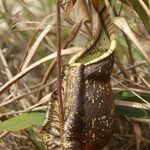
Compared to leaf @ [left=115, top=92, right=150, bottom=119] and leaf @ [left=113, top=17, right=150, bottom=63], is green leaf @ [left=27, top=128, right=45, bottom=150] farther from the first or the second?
leaf @ [left=113, top=17, right=150, bottom=63]

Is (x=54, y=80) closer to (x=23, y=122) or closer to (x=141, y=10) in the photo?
(x=23, y=122)

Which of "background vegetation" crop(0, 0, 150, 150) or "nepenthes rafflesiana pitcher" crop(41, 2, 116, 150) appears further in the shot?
"background vegetation" crop(0, 0, 150, 150)

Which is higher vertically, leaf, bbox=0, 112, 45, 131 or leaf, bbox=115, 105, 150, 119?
leaf, bbox=0, 112, 45, 131

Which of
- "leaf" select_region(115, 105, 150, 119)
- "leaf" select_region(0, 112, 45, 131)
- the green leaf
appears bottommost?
the green leaf

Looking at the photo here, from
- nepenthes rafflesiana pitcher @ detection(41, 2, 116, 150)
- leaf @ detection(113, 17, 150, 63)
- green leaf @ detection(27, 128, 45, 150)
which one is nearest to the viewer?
nepenthes rafflesiana pitcher @ detection(41, 2, 116, 150)

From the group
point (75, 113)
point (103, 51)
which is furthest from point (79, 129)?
point (103, 51)

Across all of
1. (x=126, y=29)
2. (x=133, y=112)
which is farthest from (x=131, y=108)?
(x=126, y=29)

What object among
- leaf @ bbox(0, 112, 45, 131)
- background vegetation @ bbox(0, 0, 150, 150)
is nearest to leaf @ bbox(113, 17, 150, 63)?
background vegetation @ bbox(0, 0, 150, 150)
